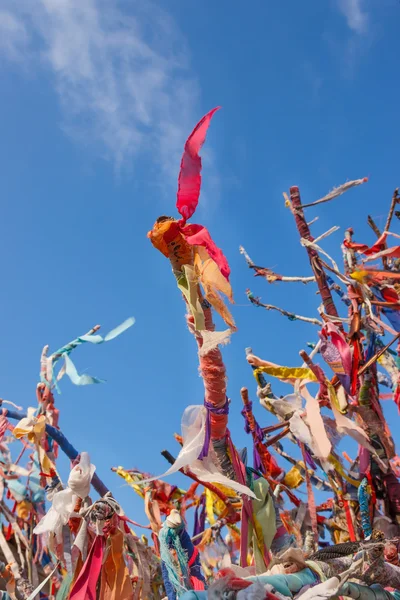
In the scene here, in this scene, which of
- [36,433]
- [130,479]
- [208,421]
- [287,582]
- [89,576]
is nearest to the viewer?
[287,582]

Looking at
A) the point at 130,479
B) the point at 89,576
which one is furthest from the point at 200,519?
the point at 89,576

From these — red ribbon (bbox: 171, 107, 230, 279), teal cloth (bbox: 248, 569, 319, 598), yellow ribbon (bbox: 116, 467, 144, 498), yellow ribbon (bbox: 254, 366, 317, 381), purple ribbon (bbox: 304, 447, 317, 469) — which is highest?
red ribbon (bbox: 171, 107, 230, 279)

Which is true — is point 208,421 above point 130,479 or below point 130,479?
below

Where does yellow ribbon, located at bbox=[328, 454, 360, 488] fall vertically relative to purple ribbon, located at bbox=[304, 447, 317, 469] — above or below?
below

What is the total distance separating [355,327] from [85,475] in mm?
3864

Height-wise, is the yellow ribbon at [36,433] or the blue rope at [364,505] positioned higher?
the yellow ribbon at [36,433]

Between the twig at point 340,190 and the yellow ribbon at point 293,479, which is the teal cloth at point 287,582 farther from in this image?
the twig at point 340,190

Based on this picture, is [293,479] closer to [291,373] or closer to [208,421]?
[291,373]

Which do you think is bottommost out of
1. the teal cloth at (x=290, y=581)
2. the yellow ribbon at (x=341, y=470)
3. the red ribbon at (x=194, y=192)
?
the teal cloth at (x=290, y=581)

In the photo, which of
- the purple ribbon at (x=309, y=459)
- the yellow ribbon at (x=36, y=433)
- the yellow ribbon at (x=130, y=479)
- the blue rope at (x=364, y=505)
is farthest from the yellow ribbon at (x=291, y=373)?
the yellow ribbon at (x=36, y=433)

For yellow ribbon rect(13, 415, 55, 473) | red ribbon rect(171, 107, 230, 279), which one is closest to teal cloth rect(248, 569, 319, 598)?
red ribbon rect(171, 107, 230, 279)

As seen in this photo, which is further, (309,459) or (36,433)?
(36,433)

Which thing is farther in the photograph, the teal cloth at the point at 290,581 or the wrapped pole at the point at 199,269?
the wrapped pole at the point at 199,269

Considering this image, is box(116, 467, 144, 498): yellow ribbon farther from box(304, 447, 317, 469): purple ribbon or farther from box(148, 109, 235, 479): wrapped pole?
box(148, 109, 235, 479): wrapped pole
